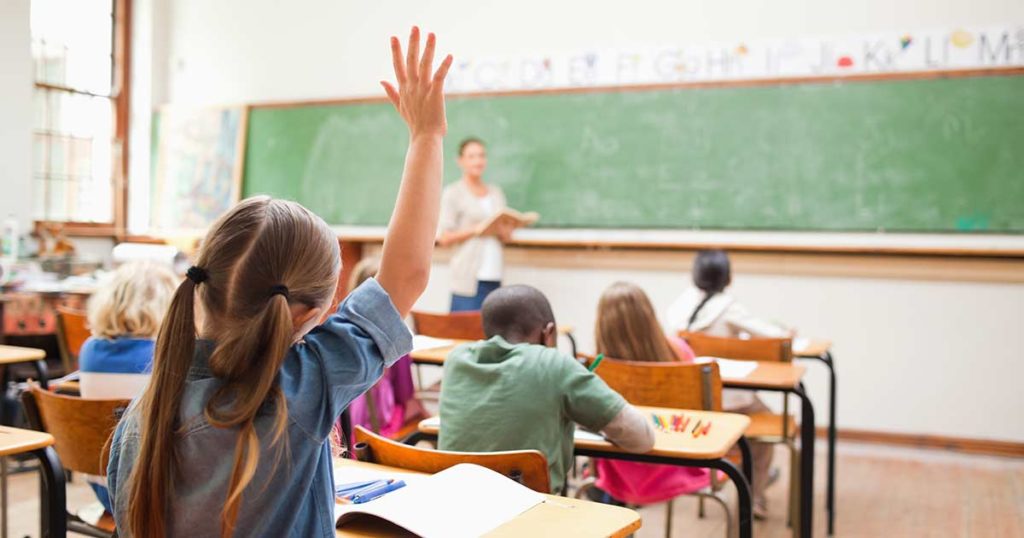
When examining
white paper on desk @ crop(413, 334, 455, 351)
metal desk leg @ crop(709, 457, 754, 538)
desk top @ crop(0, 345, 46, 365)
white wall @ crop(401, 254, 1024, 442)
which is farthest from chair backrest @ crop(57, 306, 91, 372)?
white wall @ crop(401, 254, 1024, 442)

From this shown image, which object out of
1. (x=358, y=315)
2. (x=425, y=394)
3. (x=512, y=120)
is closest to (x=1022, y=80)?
(x=512, y=120)

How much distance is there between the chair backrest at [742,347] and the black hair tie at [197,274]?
104 inches

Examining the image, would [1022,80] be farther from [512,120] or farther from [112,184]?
[112,184]

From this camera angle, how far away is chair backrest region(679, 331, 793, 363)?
345cm

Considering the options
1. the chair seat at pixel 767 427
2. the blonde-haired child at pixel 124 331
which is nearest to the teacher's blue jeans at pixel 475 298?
the chair seat at pixel 767 427

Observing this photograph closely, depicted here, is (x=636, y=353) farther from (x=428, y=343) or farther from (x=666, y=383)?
(x=428, y=343)

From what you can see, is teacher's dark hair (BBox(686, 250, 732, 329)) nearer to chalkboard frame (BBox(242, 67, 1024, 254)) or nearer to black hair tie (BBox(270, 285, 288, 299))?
chalkboard frame (BBox(242, 67, 1024, 254))

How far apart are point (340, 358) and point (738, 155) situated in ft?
15.8

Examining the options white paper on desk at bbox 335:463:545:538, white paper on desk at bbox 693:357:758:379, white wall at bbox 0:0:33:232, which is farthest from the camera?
white wall at bbox 0:0:33:232

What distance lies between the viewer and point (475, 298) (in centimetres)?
596

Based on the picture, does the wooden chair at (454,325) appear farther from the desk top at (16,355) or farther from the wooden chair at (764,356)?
the desk top at (16,355)

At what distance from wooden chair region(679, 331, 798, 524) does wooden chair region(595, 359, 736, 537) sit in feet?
1.56

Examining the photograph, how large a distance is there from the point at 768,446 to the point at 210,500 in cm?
298

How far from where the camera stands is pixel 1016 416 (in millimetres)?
5109
